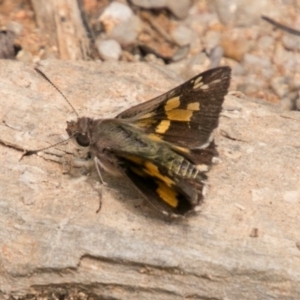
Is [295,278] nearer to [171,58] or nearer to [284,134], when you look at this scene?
[284,134]

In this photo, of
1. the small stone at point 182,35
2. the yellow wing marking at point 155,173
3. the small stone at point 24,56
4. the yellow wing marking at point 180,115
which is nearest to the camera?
the yellow wing marking at point 155,173

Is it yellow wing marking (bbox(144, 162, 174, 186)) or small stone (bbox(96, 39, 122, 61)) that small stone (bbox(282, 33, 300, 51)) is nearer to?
small stone (bbox(96, 39, 122, 61))

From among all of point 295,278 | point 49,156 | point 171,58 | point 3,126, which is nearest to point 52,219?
point 49,156

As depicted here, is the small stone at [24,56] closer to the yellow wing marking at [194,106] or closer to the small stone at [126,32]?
the small stone at [126,32]

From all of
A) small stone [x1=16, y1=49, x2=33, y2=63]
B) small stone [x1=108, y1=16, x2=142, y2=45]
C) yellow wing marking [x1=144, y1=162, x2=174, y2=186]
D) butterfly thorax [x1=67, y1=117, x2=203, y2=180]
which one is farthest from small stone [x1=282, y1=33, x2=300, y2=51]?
yellow wing marking [x1=144, y1=162, x2=174, y2=186]

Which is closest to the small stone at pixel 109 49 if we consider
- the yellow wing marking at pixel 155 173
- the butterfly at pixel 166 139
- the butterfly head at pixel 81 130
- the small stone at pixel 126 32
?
the small stone at pixel 126 32
